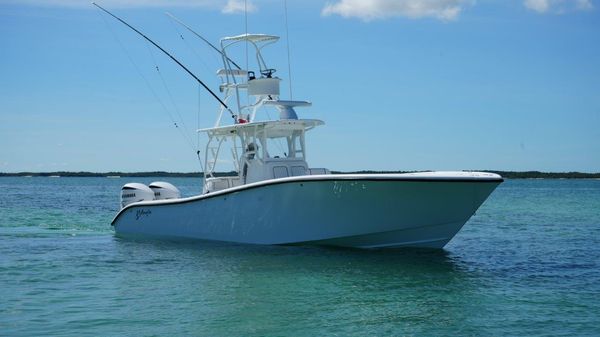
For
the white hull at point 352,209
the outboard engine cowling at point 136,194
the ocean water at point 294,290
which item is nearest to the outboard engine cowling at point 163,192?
the outboard engine cowling at point 136,194

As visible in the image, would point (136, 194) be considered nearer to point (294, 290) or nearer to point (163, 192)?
point (163, 192)

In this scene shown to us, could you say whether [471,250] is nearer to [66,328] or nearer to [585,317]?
[585,317]

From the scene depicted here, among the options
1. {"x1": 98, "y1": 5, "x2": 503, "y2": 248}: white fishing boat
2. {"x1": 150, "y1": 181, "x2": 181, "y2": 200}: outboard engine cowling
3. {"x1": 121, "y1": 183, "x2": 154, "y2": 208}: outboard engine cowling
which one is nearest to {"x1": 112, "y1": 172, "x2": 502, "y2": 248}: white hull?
{"x1": 98, "y1": 5, "x2": 503, "y2": 248}: white fishing boat

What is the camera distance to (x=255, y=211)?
16.1 meters

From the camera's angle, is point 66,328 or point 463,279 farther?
point 463,279

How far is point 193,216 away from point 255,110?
3.12m

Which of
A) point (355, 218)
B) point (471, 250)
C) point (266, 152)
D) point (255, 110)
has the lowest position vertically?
point (471, 250)

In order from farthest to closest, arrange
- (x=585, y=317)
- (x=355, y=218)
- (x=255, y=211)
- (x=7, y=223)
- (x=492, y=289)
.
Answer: (x=7, y=223)
(x=255, y=211)
(x=355, y=218)
(x=492, y=289)
(x=585, y=317)

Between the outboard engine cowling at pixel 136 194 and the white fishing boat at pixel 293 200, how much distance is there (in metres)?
0.66

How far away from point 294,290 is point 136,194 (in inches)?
397

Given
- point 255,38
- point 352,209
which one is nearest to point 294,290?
point 352,209

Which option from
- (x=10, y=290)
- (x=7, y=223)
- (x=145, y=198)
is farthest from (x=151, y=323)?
(x=7, y=223)

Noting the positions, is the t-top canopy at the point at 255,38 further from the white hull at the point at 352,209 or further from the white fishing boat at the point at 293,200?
the white hull at the point at 352,209

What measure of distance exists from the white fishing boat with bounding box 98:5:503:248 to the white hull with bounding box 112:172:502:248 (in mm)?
21
